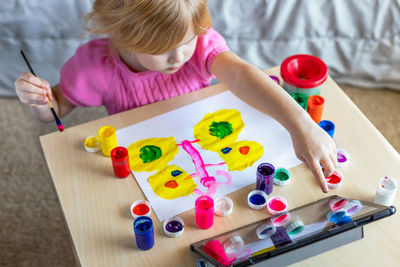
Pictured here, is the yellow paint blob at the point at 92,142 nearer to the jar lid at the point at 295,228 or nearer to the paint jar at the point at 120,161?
the paint jar at the point at 120,161

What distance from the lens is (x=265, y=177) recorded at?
901mm

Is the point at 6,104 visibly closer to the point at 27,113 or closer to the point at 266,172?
the point at 27,113

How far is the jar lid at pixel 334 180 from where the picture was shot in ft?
3.07

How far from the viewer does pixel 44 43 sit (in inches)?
71.1

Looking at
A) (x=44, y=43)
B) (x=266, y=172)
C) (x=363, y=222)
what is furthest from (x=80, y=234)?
(x=44, y=43)

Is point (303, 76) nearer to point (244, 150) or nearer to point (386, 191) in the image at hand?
point (244, 150)

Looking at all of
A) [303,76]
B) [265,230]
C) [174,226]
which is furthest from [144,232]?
[303,76]

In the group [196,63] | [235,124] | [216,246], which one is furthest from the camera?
[196,63]

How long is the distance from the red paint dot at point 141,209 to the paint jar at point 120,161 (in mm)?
87

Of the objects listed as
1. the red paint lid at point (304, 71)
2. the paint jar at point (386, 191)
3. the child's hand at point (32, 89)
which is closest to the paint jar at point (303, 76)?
the red paint lid at point (304, 71)

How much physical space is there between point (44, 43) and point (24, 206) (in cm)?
62

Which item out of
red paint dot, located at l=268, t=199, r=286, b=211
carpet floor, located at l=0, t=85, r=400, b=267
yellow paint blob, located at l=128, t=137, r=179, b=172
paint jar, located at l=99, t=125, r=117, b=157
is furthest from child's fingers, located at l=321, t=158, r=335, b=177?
carpet floor, located at l=0, t=85, r=400, b=267

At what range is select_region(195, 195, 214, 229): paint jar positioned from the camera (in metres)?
0.85

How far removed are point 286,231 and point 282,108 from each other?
0.28 metres
